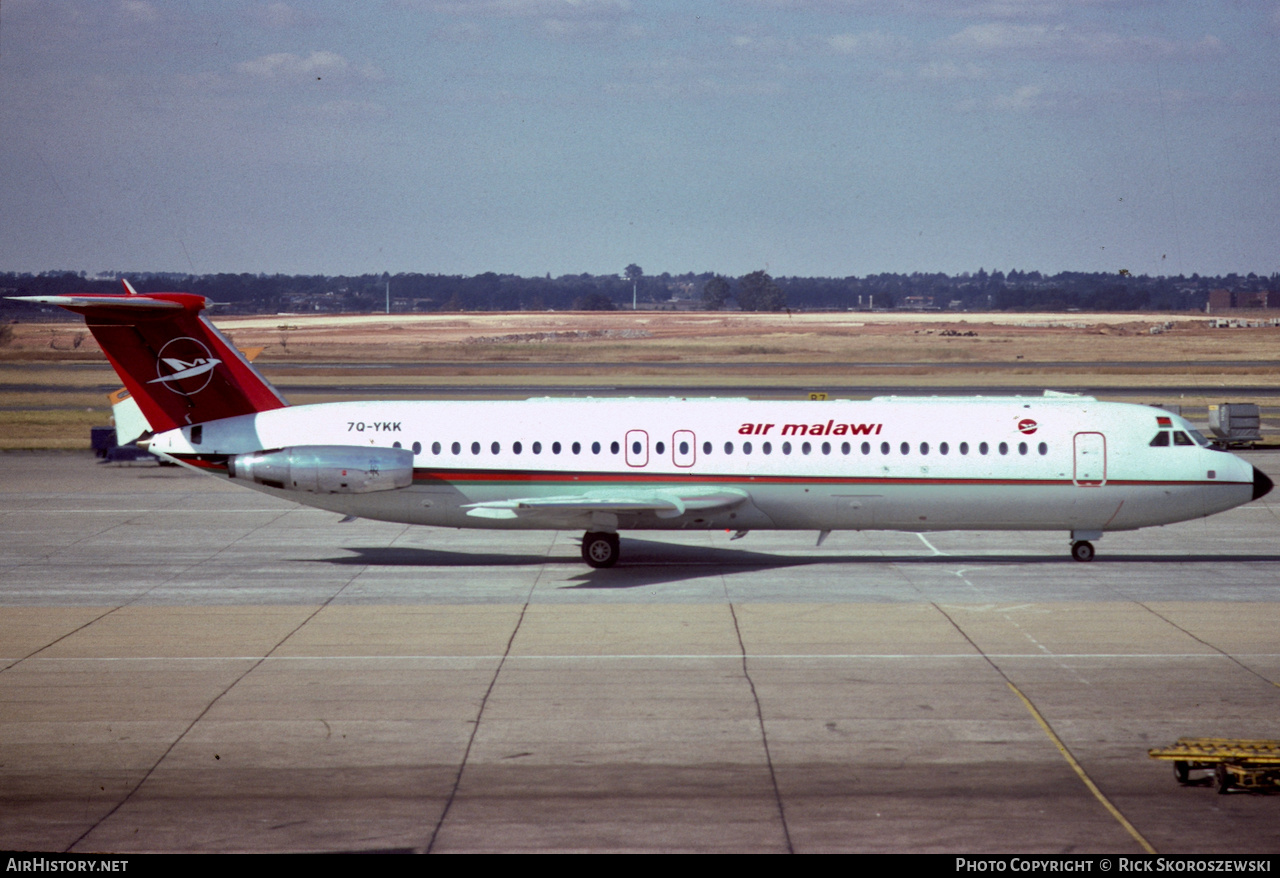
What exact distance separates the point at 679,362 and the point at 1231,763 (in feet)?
263

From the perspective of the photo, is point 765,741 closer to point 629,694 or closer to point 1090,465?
point 629,694

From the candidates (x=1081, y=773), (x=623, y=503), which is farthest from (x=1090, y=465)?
(x=1081, y=773)

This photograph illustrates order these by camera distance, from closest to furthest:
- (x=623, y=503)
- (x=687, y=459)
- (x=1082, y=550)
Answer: (x=623, y=503)
(x=687, y=459)
(x=1082, y=550)

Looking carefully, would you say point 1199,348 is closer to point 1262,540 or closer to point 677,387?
point 677,387

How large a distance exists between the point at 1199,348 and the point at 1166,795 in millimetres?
103736

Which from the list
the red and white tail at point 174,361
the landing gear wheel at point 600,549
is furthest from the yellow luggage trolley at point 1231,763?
the red and white tail at point 174,361

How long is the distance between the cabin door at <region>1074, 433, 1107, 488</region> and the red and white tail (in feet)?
59.0

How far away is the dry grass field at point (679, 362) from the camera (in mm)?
68250

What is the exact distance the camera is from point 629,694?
17859 millimetres

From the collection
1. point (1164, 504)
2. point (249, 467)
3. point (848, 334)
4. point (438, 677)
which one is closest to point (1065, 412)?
point (1164, 504)

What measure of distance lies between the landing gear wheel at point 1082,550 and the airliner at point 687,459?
1.62 ft

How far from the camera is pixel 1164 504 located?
27.1 meters

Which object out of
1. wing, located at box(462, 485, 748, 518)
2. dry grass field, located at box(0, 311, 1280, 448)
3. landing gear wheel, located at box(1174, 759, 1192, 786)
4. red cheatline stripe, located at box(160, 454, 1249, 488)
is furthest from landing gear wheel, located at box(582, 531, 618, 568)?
dry grass field, located at box(0, 311, 1280, 448)

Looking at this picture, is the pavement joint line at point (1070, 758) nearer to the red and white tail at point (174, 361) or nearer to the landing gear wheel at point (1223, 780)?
the landing gear wheel at point (1223, 780)
